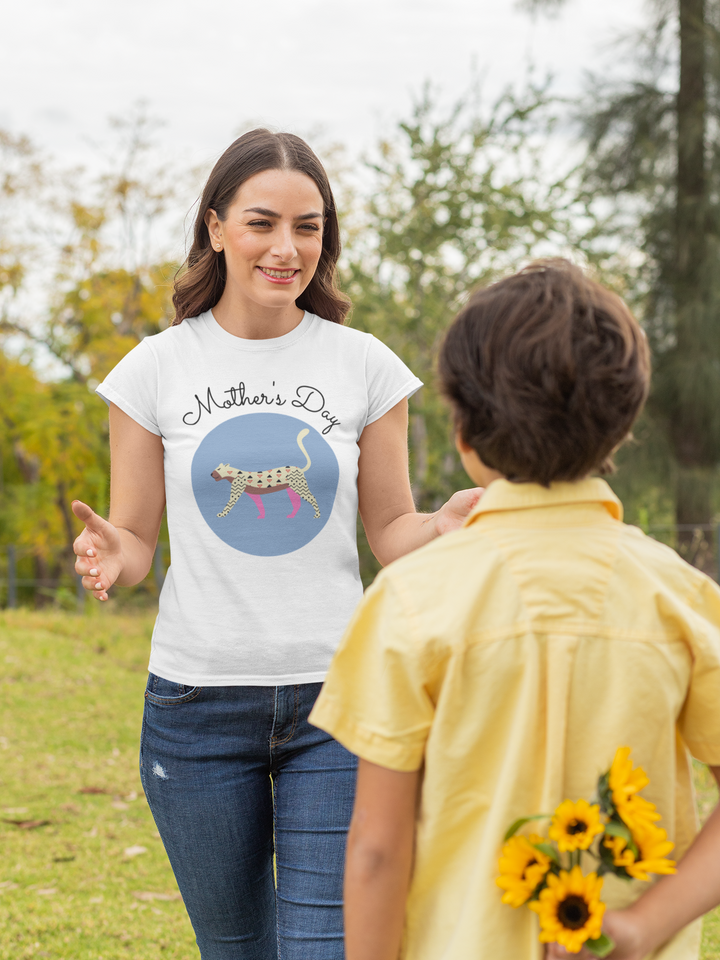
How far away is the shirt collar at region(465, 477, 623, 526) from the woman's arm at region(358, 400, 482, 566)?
0.71 metres

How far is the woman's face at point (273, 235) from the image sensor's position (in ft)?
5.60

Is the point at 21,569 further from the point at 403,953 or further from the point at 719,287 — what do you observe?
the point at 403,953

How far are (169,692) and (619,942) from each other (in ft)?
2.93

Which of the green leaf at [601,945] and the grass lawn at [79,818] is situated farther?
the grass lawn at [79,818]

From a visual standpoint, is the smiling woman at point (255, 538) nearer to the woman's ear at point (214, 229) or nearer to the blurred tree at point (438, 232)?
the woman's ear at point (214, 229)

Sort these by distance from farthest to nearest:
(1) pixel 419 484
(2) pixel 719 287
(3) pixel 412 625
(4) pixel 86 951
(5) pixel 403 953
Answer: (2) pixel 719 287 → (1) pixel 419 484 → (4) pixel 86 951 → (5) pixel 403 953 → (3) pixel 412 625

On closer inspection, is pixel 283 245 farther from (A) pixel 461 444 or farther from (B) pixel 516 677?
(B) pixel 516 677

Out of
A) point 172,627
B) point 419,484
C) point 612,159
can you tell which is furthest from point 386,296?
point 172,627

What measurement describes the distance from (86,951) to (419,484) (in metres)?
6.73

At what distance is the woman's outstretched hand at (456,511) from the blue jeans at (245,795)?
34 centimetres

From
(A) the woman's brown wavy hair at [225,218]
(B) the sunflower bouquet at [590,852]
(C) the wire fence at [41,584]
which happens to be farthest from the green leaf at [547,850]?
(C) the wire fence at [41,584]

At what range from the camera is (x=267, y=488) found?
1650 mm

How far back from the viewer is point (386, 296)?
9633 millimetres

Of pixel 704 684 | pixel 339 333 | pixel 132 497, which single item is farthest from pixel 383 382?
pixel 704 684
